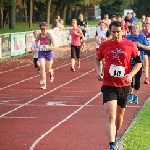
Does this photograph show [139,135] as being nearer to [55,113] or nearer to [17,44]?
[55,113]

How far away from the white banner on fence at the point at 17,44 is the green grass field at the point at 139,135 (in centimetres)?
1955

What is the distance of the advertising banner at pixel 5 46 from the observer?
107 ft

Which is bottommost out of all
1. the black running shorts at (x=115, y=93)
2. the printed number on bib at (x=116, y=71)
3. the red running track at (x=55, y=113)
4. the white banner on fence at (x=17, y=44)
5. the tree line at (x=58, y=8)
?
the tree line at (x=58, y=8)

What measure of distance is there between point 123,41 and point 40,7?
73153mm

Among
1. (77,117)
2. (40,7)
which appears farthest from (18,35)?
(40,7)

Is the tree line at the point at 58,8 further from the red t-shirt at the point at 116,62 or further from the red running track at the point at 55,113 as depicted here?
the red t-shirt at the point at 116,62

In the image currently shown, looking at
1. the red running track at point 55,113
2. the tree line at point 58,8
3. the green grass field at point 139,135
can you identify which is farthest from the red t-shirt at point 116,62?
the tree line at point 58,8

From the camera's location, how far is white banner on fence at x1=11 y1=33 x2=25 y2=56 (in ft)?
114

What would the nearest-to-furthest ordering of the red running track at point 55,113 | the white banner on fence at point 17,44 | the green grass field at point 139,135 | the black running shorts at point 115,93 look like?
the black running shorts at point 115,93 < the green grass field at point 139,135 < the red running track at point 55,113 < the white banner on fence at point 17,44

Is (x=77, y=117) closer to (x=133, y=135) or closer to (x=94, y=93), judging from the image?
(x=133, y=135)

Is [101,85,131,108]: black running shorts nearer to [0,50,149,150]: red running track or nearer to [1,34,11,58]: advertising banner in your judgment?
[0,50,149,150]: red running track

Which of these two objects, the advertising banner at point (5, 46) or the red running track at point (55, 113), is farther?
the advertising banner at point (5, 46)

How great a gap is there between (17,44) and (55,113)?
64.6 ft

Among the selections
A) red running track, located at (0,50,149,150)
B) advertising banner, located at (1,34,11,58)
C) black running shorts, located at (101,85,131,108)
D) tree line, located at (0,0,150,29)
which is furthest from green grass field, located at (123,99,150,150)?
tree line, located at (0,0,150,29)
